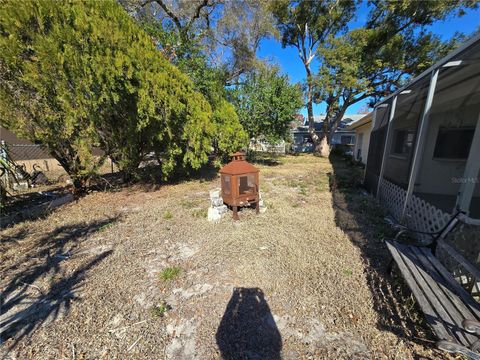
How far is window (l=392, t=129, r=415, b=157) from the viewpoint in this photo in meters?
7.08

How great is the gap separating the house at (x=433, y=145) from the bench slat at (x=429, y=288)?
1217 millimetres

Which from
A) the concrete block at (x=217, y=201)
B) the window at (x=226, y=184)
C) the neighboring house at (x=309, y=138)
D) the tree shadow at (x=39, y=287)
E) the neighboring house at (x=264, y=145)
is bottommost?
the tree shadow at (x=39, y=287)

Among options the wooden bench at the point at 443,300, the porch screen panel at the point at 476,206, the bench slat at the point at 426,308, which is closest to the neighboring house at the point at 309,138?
the porch screen panel at the point at 476,206

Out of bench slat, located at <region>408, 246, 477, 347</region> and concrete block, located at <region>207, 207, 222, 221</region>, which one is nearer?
bench slat, located at <region>408, 246, 477, 347</region>

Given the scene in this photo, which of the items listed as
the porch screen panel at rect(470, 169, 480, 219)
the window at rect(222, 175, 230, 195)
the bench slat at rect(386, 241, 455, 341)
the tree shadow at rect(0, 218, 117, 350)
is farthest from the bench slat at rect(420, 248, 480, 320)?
the tree shadow at rect(0, 218, 117, 350)

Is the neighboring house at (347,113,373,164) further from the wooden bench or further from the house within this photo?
the wooden bench

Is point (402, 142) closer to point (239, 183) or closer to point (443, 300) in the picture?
point (239, 183)

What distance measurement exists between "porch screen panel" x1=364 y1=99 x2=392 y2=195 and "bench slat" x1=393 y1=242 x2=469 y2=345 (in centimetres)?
367

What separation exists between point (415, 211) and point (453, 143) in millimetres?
3718

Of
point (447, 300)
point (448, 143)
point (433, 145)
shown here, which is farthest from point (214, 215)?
point (448, 143)

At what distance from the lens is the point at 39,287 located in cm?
243

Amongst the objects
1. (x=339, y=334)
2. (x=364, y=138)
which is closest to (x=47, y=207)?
A: (x=339, y=334)

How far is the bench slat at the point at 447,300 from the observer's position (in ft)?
4.58

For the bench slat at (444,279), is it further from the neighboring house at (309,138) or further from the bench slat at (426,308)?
the neighboring house at (309,138)
